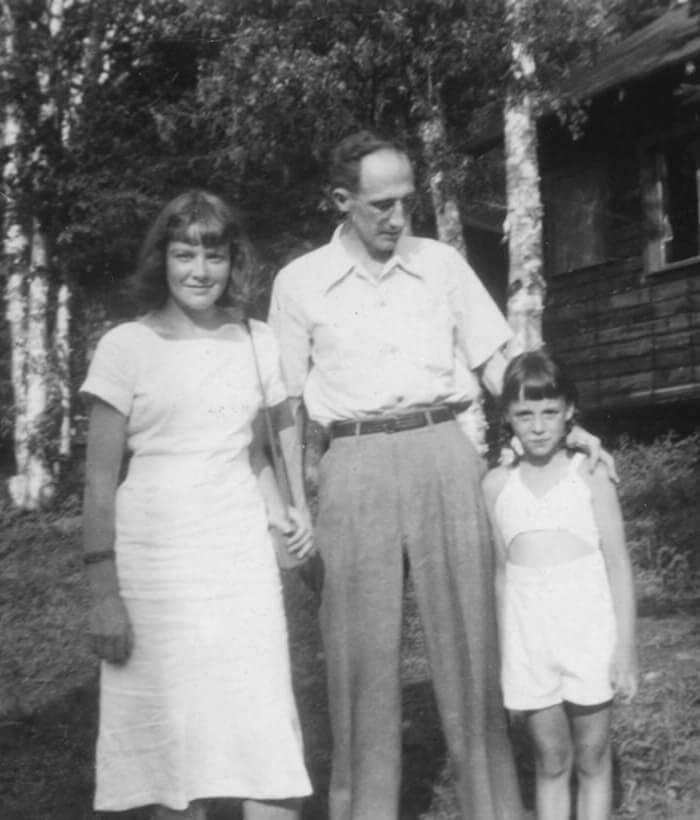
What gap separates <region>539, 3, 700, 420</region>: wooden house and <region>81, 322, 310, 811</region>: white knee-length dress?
1052 cm

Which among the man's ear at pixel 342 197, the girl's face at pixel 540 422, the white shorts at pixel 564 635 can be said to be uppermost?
the man's ear at pixel 342 197

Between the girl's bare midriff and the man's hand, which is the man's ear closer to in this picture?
the man's hand

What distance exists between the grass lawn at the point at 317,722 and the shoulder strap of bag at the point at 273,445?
67.3 inches

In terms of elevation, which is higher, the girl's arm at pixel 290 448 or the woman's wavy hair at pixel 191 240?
the woman's wavy hair at pixel 191 240

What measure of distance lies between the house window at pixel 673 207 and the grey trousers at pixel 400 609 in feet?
34.7

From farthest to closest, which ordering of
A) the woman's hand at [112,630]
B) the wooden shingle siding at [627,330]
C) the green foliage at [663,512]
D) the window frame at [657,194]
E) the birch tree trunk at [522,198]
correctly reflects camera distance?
the window frame at [657,194]
the wooden shingle siding at [627,330]
the birch tree trunk at [522,198]
the green foliage at [663,512]
the woman's hand at [112,630]

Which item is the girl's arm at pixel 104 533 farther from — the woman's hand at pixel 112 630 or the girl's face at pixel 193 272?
the girl's face at pixel 193 272

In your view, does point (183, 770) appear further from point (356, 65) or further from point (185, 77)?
point (185, 77)

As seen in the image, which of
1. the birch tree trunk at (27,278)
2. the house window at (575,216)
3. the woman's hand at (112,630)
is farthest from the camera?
the house window at (575,216)

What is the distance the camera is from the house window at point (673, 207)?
13867mm

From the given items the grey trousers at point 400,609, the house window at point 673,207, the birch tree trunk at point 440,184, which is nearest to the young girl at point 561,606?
the grey trousers at point 400,609

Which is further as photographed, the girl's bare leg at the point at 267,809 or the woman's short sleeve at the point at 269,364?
the woman's short sleeve at the point at 269,364

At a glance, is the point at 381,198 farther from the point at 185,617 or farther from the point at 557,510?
the point at 185,617

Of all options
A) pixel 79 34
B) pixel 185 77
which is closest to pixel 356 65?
pixel 79 34
